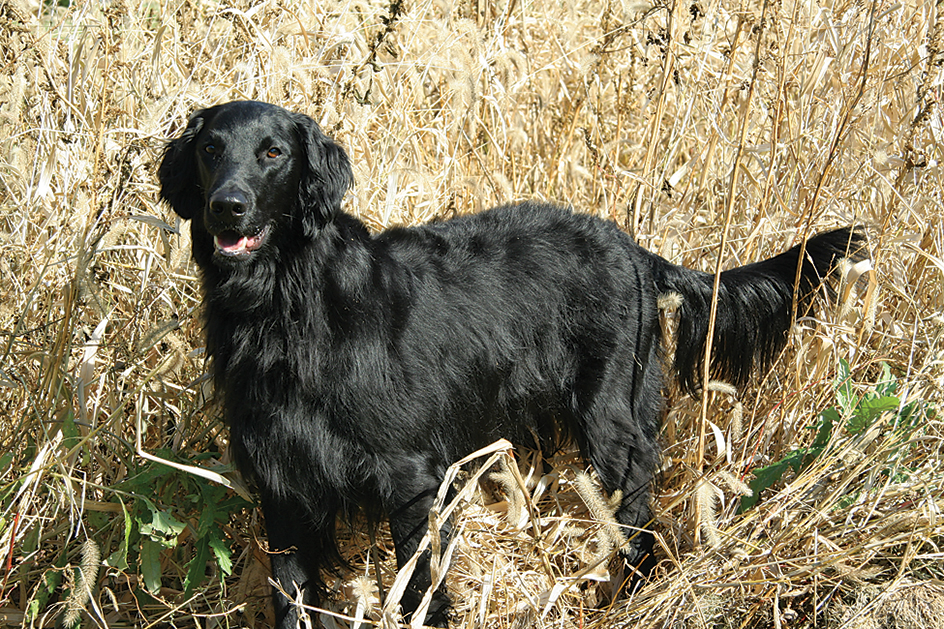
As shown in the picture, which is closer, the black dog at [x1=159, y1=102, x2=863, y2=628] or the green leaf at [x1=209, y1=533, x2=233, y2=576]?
the black dog at [x1=159, y1=102, x2=863, y2=628]

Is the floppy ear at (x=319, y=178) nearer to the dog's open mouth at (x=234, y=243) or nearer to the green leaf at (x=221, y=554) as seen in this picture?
the dog's open mouth at (x=234, y=243)

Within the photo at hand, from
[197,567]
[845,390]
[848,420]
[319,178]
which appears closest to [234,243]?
[319,178]

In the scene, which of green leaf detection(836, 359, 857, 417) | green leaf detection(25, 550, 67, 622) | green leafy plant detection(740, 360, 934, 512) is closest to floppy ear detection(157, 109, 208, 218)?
green leaf detection(25, 550, 67, 622)

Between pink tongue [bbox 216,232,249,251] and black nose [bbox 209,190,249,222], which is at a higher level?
black nose [bbox 209,190,249,222]

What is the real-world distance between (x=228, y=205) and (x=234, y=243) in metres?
0.15

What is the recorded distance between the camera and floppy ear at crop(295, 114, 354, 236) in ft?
7.50

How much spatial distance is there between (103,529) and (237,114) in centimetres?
141

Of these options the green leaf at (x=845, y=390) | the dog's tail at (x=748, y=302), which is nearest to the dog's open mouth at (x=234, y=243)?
the dog's tail at (x=748, y=302)

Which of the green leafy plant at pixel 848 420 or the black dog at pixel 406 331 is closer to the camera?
the black dog at pixel 406 331

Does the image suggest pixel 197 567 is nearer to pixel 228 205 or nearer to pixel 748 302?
pixel 228 205

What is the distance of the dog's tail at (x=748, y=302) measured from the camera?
9.11 ft

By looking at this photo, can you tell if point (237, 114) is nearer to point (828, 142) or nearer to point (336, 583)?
point (336, 583)

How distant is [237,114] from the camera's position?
2.27m

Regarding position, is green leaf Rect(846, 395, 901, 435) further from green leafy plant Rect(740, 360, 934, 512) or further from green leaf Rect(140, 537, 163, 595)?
green leaf Rect(140, 537, 163, 595)
